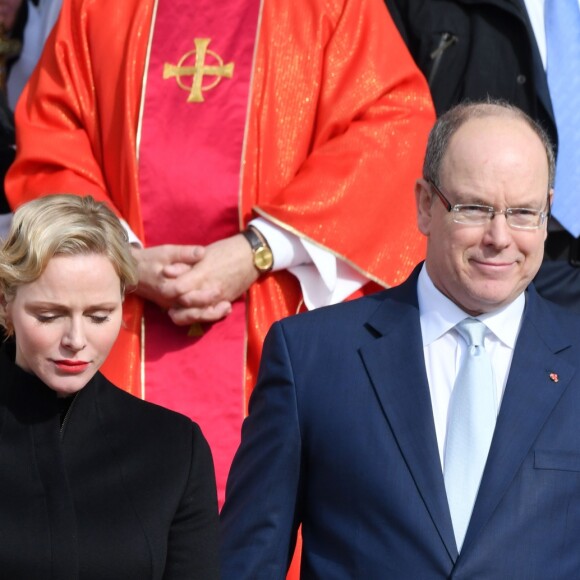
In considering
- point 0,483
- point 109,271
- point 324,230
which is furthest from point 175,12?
point 0,483

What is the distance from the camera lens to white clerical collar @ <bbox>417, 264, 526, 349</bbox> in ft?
12.1

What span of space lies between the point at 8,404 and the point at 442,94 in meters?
2.55

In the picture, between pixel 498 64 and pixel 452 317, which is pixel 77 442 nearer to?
pixel 452 317

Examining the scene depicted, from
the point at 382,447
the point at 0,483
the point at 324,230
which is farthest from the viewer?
the point at 324,230

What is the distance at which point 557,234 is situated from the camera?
5.34 meters

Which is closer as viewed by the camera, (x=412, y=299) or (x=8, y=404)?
(x=8, y=404)

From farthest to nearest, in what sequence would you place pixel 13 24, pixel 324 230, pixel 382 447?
pixel 13 24 < pixel 324 230 < pixel 382 447

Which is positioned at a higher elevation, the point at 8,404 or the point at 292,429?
the point at 8,404

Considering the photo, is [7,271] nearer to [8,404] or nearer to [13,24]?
[8,404]

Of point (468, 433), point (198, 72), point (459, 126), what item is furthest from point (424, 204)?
point (198, 72)

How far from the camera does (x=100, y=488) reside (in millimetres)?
3332

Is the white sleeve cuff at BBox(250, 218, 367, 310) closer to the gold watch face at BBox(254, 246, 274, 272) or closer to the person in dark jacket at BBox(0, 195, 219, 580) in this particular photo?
the gold watch face at BBox(254, 246, 274, 272)

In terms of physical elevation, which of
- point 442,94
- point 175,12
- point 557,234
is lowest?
point 557,234

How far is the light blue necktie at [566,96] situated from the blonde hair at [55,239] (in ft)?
7.27
